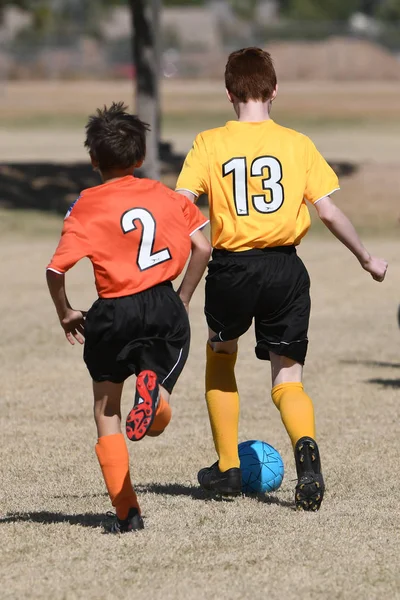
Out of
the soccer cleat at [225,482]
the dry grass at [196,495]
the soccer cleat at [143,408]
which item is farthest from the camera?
the soccer cleat at [225,482]

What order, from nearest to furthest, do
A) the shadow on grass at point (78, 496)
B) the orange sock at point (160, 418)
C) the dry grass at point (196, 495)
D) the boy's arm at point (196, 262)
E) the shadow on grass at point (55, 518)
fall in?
the dry grass at point (196, 495) < the orange sock at point (160, 418) < the boy's arm at point (196, 262) < the shadow on grass at point (55, 518) < the shadow on grass at point (78, 496)

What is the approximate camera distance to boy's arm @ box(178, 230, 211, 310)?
5.54m

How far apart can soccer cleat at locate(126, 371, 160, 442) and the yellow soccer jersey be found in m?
1.05

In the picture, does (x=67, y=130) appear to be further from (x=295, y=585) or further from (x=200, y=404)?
(x=295, y=585)

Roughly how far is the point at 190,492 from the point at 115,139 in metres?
2.18

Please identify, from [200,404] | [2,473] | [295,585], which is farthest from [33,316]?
[295,585]

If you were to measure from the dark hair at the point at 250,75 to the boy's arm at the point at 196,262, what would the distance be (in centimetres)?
88

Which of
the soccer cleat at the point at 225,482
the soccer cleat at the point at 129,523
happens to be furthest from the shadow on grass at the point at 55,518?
the soccer cleat at the point at 225,482

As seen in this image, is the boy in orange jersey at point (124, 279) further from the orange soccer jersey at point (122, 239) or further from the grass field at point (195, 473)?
the grass field at point (195, 473)

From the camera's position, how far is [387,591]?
15.3ft

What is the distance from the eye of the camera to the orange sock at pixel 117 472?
5.40 meters

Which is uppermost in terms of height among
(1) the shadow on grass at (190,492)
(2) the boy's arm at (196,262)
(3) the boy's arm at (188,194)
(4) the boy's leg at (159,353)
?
(3) the boy's arm at (188,194)

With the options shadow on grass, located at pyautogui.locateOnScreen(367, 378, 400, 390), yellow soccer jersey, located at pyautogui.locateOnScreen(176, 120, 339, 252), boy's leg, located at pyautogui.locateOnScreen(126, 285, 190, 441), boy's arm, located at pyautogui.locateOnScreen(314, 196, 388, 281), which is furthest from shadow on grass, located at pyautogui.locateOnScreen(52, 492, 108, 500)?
shadow on grass, located at pyautogui.locateOnScreen(367, 378, 400, 390)

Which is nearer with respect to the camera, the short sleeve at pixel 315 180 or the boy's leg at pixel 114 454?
the boy's leg at pixel 114 454
